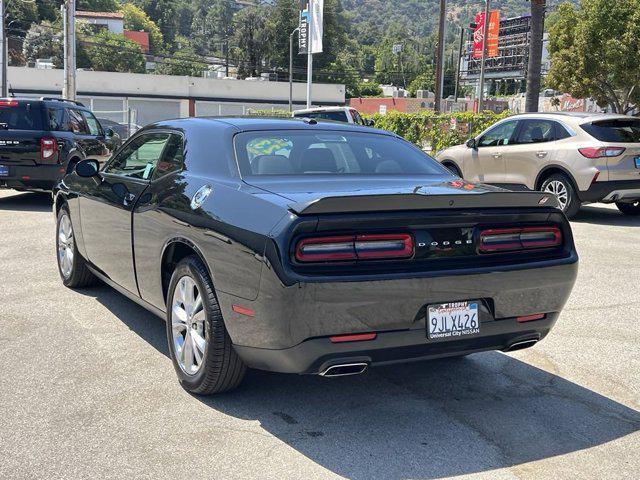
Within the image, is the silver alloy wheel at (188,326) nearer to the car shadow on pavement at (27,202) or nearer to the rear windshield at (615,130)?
the rear windshield at (615,130)

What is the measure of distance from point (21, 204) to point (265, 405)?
412 inches

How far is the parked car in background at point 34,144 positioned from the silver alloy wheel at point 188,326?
7.99m

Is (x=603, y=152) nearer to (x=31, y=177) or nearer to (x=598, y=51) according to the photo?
(x=31, y=177)

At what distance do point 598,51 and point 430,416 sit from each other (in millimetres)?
22378

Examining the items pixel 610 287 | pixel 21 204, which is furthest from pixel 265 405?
pixel 21 204

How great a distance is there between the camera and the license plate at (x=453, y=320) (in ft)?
12.5

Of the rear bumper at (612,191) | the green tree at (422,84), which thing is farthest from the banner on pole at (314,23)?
the green tree at (422,84)

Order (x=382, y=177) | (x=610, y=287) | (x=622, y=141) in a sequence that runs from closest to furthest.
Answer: (x=382, y=177) < (x=610, y=287) < (x=622, y=141)

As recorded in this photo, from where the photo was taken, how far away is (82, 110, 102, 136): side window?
13761 millimetres

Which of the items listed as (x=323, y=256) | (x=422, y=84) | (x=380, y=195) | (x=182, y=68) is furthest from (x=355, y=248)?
(x=422, y=84)

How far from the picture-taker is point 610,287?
7.35 metres

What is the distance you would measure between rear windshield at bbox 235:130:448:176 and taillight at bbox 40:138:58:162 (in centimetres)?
816

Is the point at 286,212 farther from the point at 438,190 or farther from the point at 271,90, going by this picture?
the point at 271,90

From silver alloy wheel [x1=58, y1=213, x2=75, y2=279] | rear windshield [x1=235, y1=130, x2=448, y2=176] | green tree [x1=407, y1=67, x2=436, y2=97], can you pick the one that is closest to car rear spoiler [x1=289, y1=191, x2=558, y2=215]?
rear windshield [x1=235, y1=130, x2=448, y2=176]
